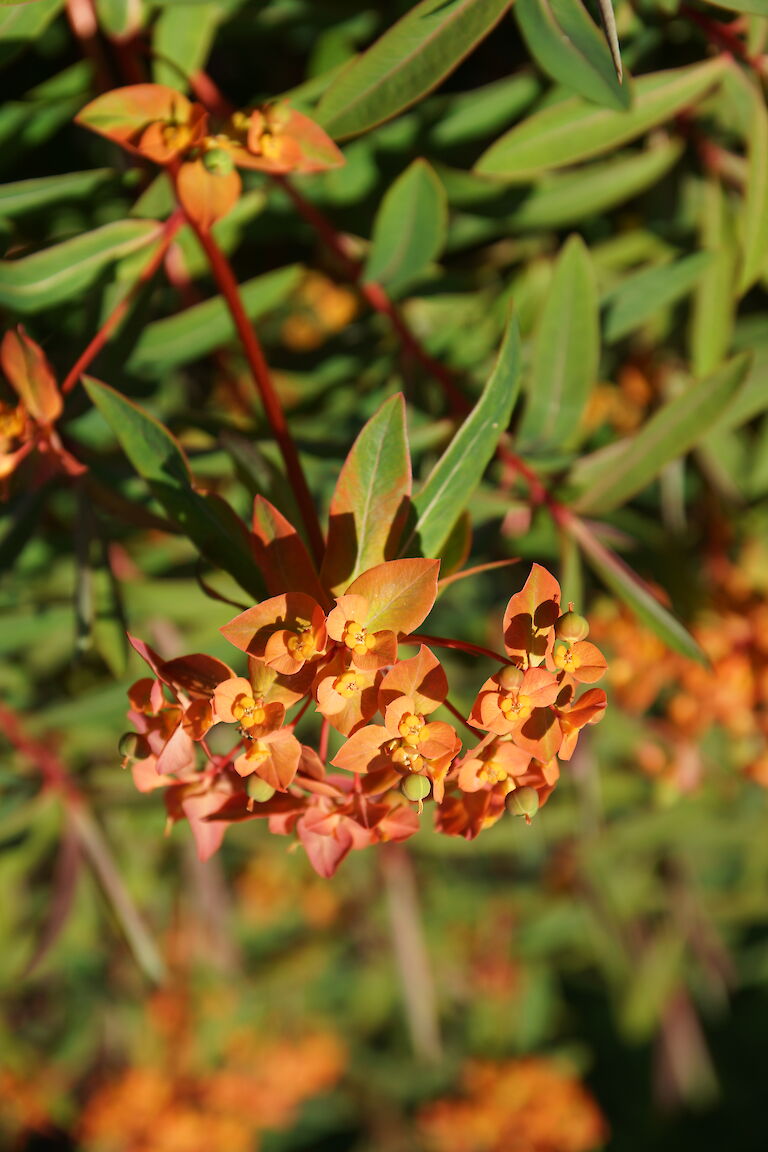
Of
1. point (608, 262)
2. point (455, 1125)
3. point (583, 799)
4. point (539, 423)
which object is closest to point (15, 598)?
point (539, 423)

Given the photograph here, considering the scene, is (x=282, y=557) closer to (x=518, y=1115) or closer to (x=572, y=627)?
(x=572, y=627)

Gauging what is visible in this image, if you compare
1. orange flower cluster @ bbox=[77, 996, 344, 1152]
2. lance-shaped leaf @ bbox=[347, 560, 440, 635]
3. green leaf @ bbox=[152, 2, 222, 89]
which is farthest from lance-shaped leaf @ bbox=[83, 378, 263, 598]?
orange flower cluster @ bbox=[77, 996, 344, 1152]

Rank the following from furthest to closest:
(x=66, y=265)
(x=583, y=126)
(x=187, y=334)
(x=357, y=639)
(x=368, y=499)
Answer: (x=187, y=334), (x=583, y=126), (x=66, y=265), (x=368, y=499), (x=357, y=639)

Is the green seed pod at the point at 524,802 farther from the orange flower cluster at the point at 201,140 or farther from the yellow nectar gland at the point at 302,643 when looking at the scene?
the orange flower cluster at the point at 201,140

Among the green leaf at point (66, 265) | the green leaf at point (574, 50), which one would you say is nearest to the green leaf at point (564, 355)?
the green leaf at point (574, 50)

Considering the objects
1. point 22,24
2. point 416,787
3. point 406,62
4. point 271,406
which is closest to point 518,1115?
point 416,787

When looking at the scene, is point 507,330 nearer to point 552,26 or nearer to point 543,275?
point 552,26
